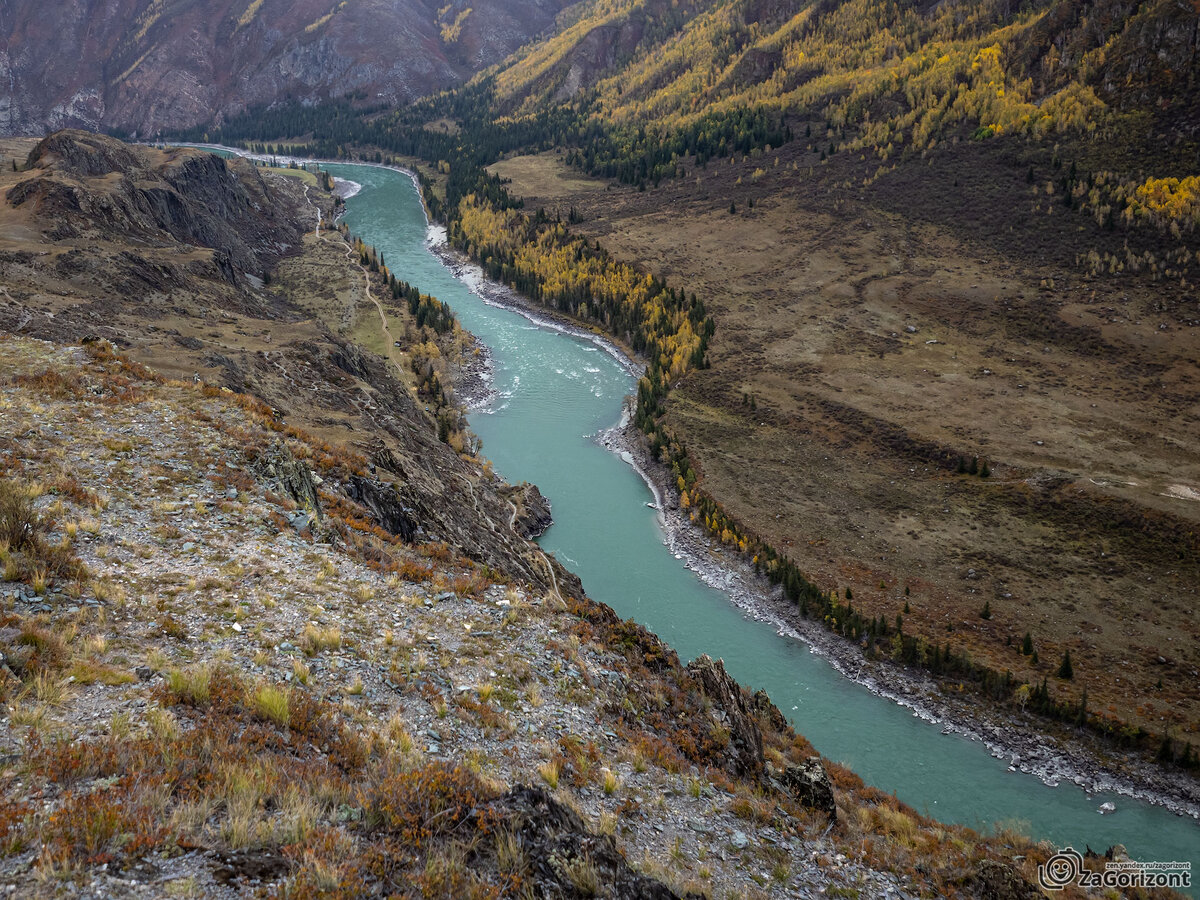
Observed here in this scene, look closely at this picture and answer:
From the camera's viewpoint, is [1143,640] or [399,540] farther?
[1143,640]

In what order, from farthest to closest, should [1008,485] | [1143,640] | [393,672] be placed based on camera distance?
1. [1008,485]
2. [1143,640]
3. [393,672]

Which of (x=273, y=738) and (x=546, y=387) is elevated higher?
(x=273, y=738)

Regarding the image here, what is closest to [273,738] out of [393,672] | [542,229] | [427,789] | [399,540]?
[427,789]

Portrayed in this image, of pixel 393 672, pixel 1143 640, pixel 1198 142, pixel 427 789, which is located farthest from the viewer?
pixel 1198 142

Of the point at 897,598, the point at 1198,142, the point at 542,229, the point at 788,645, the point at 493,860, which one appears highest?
the point at 1198,142

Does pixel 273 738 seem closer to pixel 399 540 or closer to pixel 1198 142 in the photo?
pixel 399 540

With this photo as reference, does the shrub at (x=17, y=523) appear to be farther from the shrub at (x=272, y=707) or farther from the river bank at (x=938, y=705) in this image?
the river bank at (x=938, y=705)

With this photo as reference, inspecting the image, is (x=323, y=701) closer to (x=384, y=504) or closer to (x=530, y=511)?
(x=384, y=504)
